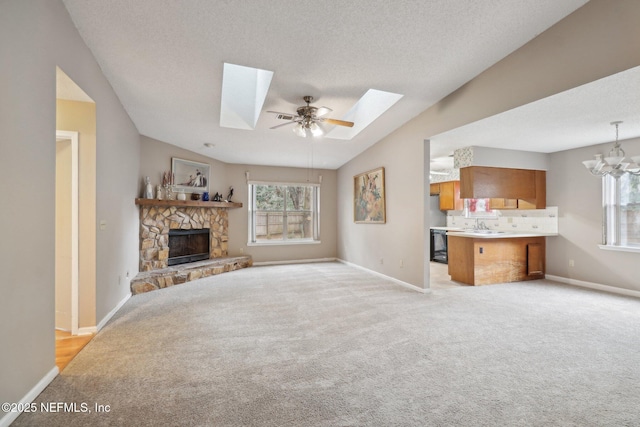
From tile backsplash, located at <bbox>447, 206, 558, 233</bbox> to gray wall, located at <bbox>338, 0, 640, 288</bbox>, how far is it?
273 mm

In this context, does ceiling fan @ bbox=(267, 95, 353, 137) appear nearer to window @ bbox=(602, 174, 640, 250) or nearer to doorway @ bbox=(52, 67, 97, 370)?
doorway @ bbox=(52, 67, 97, 370)

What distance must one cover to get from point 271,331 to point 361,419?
1.47m

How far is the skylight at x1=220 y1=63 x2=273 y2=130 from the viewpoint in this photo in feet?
12.7

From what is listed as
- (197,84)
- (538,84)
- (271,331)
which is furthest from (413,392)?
(197,84)

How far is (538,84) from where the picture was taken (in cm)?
281

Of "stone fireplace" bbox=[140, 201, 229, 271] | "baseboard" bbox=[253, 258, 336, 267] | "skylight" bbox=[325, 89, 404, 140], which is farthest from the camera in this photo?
"baseboard" bbox=[253, 258, 336, 267]

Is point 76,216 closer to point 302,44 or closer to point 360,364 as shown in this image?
point 302,44

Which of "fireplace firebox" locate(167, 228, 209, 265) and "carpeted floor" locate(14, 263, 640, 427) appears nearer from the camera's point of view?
"carpeted floor" locate(14, 263, 640, 427)

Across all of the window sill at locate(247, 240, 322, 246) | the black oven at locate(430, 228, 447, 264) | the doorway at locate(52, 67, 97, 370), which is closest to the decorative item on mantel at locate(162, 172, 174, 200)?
the window sill at locate(247, 240, 322, 246)

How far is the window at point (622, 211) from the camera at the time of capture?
4.36 m

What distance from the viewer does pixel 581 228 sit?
16.1 feet

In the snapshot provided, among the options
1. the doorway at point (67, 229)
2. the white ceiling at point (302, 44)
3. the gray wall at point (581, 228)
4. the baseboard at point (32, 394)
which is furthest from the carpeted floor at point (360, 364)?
the white ceiling at point (302, 44)

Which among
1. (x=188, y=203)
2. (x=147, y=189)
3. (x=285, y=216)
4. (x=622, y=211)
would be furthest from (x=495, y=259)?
(x=147, y=189)

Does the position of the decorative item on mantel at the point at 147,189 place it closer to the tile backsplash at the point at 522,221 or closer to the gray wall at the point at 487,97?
the gray wall at the point at 487,97
